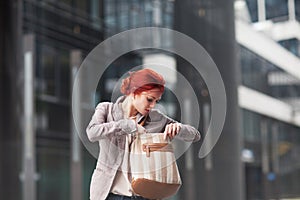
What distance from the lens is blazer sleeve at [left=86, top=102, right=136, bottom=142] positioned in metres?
1.85

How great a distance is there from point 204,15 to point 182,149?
2.58 m

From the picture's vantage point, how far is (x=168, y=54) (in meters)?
3.89

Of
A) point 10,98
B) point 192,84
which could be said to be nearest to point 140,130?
point 192,84

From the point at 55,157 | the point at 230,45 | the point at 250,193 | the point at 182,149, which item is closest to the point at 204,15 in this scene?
the point at 230,45

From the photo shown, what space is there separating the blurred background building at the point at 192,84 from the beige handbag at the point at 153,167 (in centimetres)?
107

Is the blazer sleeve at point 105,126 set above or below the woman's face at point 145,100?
below

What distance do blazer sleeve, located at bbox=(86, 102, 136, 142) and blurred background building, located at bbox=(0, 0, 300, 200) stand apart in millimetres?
969

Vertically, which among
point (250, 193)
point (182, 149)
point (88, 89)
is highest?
point (88, 89)

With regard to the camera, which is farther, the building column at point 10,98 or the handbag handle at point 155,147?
the building column at point 10,98

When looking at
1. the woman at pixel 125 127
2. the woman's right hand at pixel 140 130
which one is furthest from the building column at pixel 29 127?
the woman's right hand at pixel 140 130

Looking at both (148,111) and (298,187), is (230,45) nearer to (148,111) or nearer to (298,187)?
(298,187)

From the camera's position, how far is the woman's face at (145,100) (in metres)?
1.86

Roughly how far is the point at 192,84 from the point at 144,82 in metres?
1.80

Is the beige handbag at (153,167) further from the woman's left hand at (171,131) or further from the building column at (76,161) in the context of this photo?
the building column at (76,161)
